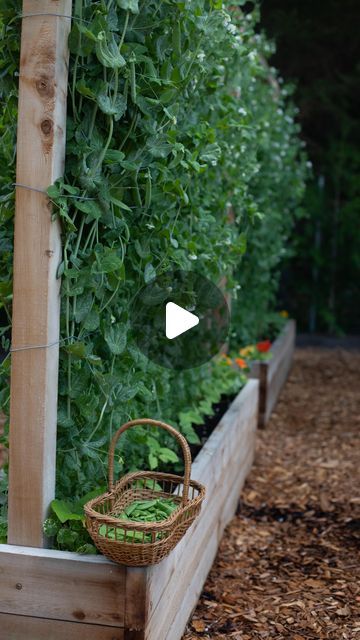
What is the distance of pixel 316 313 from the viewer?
9.38 metres

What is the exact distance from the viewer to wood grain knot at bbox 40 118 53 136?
1.86 metres

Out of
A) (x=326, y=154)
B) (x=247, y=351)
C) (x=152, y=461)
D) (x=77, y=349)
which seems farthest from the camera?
(x=326, y=154)

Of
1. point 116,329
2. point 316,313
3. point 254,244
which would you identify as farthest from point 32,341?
point 316,313

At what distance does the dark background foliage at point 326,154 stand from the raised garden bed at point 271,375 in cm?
270

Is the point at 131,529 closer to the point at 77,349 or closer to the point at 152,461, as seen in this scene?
the point at 77,349

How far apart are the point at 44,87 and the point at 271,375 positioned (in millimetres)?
3652

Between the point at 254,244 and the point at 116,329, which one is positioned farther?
the point at 254,244

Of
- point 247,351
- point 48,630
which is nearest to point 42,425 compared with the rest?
point 48,630

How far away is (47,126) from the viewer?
1.86 meters

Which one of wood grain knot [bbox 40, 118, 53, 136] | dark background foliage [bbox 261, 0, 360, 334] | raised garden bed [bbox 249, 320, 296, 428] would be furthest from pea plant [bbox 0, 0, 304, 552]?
dark background foliage [bbox 261, 0, 360, 334]

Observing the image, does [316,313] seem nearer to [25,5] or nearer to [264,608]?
[264,608]

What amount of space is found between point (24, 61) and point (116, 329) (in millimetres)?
757
